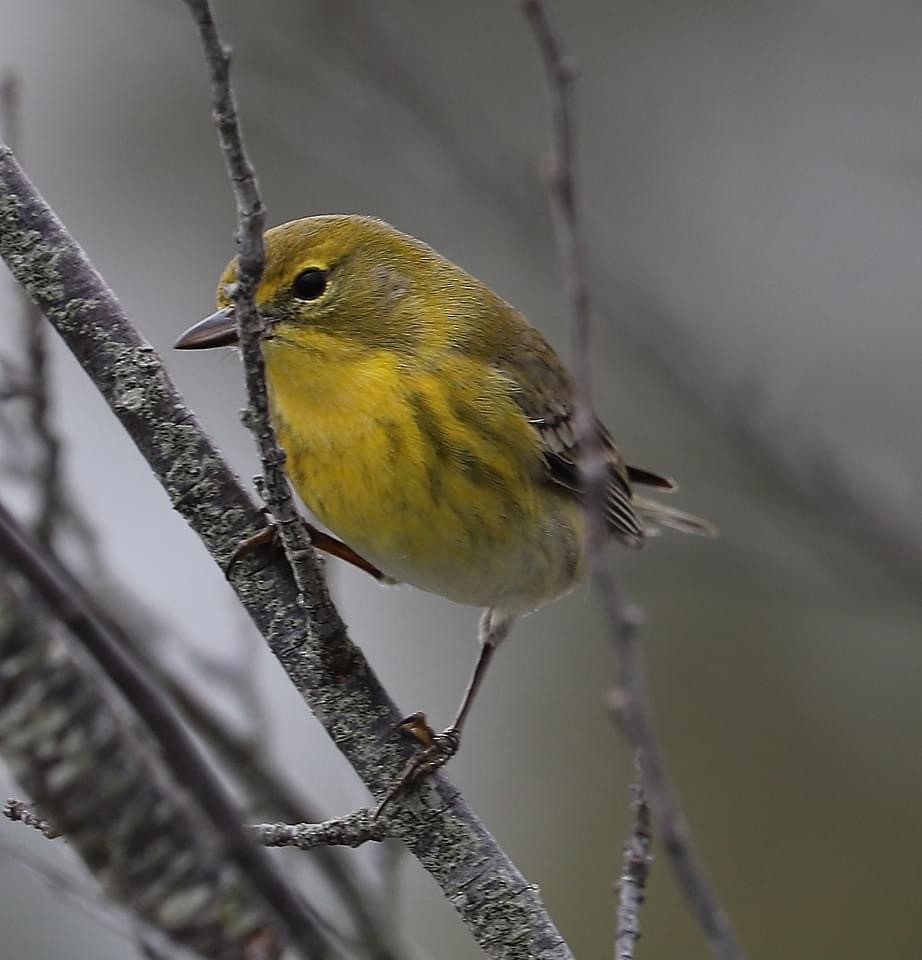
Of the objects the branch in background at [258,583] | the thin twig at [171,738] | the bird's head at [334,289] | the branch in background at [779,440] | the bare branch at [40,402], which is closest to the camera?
the thin twig at [171,738]

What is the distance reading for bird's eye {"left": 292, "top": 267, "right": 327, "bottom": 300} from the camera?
3127 mm

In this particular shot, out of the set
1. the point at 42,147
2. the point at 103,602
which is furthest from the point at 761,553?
the point at 42,147

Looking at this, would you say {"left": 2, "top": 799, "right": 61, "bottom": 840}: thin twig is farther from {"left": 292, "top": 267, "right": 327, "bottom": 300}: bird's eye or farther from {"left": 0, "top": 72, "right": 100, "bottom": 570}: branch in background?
{"left": 292, "top": 267, "right": 327, "bottom": 300}: bird's eye

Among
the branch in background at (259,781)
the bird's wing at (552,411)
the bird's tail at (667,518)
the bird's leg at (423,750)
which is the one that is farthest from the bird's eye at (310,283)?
the bird's tail at (667,518)

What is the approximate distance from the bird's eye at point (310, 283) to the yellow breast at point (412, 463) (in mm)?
110

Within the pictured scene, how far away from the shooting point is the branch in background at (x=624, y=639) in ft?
4.34

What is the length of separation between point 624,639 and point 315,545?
167 cm

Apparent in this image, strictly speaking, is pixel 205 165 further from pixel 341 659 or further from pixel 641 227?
pixel 341 659

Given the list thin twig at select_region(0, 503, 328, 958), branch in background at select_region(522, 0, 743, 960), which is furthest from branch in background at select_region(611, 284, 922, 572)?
branch in background at select_region(522, 0, 743, 960)

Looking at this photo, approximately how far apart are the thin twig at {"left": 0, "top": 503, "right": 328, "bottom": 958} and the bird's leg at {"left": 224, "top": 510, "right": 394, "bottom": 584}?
0.25m

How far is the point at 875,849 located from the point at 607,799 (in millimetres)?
1342

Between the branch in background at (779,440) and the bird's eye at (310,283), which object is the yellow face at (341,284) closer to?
the bird's eye at (310,283)

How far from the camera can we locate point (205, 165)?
29.8 feet

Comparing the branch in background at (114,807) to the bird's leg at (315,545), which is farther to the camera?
the bird's leg at (315,545)
